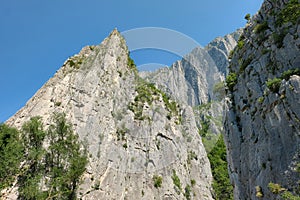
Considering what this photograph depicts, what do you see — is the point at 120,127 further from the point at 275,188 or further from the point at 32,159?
the point at 275,188

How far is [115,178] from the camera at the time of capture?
2978 cm

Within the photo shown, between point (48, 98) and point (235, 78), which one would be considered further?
point (48, 98)

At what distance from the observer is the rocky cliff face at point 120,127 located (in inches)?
1207

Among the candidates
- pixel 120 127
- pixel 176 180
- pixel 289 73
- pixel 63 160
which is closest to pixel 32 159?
pixel 63 160

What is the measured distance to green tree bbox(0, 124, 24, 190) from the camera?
858 inches

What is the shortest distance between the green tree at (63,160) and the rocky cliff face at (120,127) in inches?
77.1

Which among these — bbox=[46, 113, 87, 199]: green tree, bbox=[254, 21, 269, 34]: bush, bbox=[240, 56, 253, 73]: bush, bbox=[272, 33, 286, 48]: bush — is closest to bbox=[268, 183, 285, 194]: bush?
bbox=[272, 33, 286, 48]: bush

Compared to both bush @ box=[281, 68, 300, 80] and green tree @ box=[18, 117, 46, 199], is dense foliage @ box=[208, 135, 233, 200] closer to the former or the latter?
green tree @ box=[18, 117, 46, 199]

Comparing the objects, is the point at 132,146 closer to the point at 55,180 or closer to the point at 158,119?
the point at 158,119

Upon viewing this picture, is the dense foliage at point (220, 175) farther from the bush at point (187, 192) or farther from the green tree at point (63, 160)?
the green tree at point (63, 160)

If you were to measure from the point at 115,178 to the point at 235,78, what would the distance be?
2004 cm

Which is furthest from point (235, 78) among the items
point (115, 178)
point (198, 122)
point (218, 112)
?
point (218, 112)

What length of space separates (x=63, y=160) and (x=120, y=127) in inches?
443

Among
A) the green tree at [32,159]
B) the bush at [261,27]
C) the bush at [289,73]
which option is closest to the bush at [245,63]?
the bush at [261,27]
